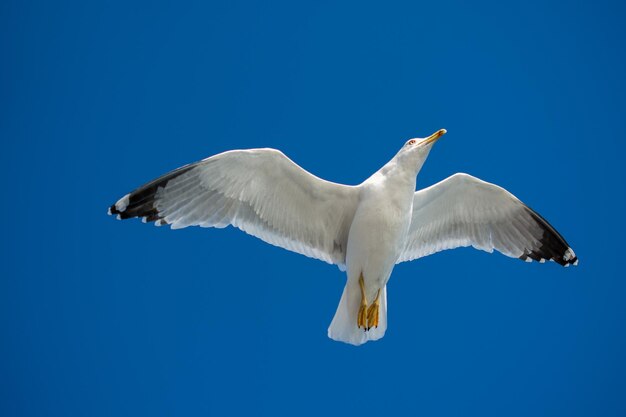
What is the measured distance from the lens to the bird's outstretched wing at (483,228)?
492 centimetres

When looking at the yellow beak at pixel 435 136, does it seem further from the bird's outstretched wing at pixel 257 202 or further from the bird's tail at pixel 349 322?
the bird's tail at pixel 349 322

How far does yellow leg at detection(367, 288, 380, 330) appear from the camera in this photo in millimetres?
4629

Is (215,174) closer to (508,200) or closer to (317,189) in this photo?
(317,189)

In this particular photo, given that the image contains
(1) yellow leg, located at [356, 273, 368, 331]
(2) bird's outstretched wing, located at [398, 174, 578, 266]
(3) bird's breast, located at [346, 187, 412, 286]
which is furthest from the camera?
(2) bird's outstretched wing, located at [398, 174, 578, 266]

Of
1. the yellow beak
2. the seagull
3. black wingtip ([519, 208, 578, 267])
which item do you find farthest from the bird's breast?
black wingtip ([519, 208, 578, 267])

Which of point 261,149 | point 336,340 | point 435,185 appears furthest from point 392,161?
point 336,340

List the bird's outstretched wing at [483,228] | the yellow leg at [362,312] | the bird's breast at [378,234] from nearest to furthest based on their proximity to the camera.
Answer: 1. the bird's breast at [378,234]
2. the yellow leg at [362,312]
3. the bird's outstretched wing at [483,228]

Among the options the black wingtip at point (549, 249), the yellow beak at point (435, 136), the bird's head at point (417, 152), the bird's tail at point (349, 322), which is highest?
the yellow beak at point (435, 136)

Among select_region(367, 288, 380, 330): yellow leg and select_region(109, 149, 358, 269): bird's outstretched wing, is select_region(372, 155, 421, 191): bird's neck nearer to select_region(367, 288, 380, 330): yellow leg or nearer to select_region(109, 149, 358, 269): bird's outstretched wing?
select_region(109, 149, 358, 269): bird's outstretched wing

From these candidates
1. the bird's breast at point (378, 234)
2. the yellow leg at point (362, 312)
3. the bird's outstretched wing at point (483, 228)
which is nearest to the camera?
the bird's breast at point (378, 234)

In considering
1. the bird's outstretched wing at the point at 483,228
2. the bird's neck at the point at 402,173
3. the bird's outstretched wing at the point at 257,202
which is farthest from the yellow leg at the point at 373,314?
the bird's neck at the point at 402,173

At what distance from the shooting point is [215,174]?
180 inches

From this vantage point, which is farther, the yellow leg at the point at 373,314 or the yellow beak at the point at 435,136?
the yellow leg at the point at 373,314

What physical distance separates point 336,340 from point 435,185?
41.5 inches
